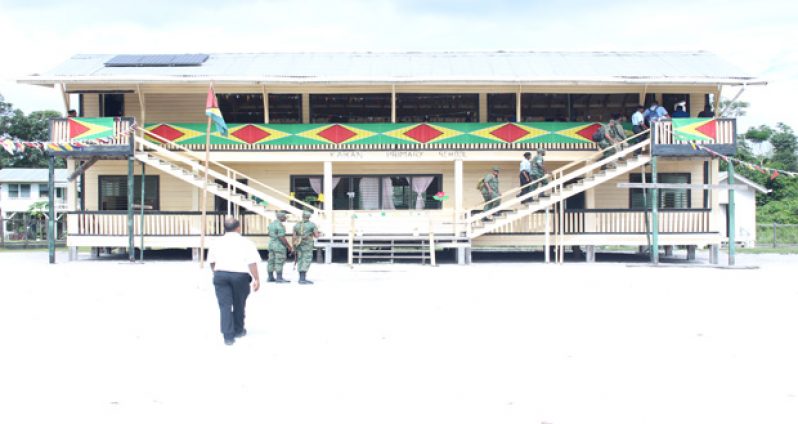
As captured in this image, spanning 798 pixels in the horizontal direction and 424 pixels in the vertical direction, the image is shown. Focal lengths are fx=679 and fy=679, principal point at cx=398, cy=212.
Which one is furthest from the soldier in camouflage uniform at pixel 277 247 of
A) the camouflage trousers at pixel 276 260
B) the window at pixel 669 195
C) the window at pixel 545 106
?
the window at pixel 669 195

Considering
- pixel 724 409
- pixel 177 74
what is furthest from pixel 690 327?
pixel 177 74

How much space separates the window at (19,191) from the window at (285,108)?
41.4 meters

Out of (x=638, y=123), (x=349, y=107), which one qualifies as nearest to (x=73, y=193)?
(x=349, y=107)

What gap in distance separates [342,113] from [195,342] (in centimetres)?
1466

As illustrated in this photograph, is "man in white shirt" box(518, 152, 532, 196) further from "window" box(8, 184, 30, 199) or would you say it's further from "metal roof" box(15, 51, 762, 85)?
"window" box(8, 184, 30, 199)

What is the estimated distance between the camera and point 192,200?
72.3ft

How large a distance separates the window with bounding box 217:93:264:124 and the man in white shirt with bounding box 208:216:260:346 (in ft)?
47.5

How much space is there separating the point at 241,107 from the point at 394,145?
5146mm

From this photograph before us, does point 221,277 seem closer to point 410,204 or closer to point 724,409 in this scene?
point 724,409

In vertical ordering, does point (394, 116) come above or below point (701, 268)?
above

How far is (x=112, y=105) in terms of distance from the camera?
2216cm

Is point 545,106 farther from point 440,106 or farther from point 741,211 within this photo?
point 741,211

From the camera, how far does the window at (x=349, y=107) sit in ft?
71.6

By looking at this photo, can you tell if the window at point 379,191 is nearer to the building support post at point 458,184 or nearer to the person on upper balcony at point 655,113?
the building support post at point 458,184
